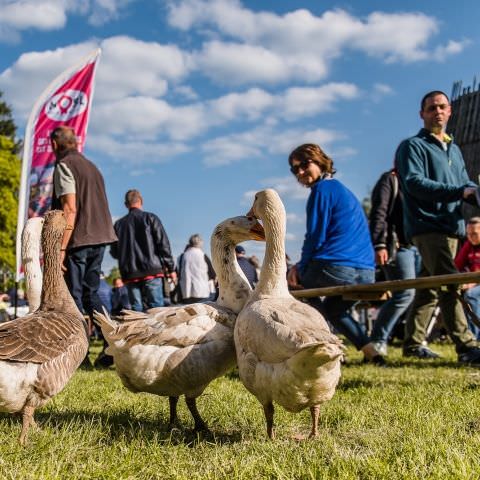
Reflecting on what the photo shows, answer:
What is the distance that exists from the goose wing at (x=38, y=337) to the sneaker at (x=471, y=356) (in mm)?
4505

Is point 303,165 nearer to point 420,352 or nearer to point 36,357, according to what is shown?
point 420,352

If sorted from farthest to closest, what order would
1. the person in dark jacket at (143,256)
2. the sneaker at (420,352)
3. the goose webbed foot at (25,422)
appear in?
1. the person in dark jacket at (143,256)
2. the sneaker at (420,352)
3. the goose webbed foot at (25,422)

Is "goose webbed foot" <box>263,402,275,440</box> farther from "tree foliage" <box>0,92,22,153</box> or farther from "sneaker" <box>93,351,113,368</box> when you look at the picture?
"tree foliage" <box>0,92,22,153</box>

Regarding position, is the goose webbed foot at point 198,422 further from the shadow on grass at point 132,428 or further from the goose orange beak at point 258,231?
the goose orange beak at point 258,231

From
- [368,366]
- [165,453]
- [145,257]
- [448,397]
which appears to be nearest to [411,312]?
[368,366]

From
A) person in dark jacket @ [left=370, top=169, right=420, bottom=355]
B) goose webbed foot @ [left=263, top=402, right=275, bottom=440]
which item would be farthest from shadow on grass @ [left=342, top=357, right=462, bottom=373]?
goose webbed foot @ [left=263, top=402, right=275, bottom=440]

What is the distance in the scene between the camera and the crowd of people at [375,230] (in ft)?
21.6

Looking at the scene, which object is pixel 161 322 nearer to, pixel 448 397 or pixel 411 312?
pixel 448 397

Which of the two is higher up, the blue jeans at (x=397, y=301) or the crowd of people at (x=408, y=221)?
the crowd of people at (x=408, y=221)

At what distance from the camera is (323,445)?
3328mm

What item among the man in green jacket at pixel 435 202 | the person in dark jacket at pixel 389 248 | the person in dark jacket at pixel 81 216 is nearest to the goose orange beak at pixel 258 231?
the man in green jacket at pixel 435 202

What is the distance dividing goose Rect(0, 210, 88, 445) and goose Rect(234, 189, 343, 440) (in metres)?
1.12

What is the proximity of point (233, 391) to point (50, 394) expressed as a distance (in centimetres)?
204

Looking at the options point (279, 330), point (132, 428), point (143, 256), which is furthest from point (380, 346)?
point (279, 330)
